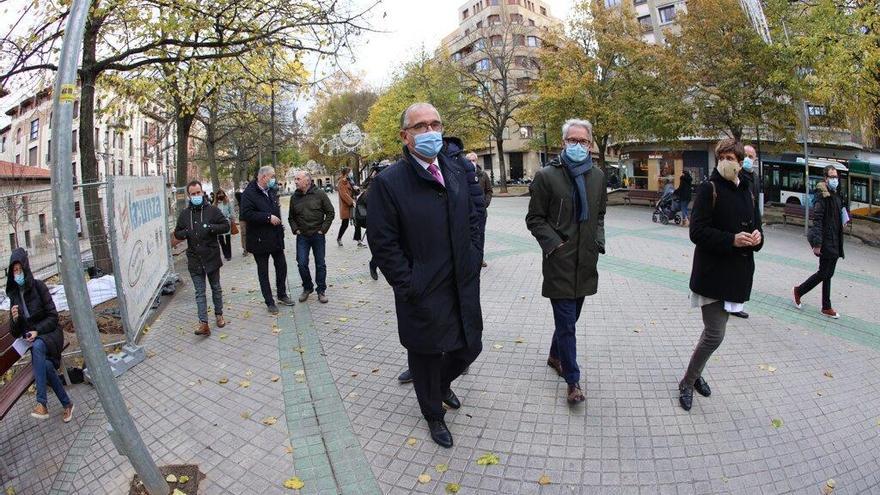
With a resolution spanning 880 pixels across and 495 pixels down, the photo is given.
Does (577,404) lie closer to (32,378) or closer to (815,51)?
(32,378)

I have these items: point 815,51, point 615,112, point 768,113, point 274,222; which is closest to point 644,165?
point 615,112

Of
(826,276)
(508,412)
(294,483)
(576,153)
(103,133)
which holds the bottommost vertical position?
(294,483)

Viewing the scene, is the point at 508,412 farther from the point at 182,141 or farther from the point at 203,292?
the point at 182,141

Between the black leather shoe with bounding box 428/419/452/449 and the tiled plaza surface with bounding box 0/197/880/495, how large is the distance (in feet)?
0.20

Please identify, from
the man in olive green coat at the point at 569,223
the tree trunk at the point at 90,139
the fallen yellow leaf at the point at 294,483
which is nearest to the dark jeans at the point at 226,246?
the tree trunk at the point at 90,139

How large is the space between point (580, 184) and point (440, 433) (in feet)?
6.40

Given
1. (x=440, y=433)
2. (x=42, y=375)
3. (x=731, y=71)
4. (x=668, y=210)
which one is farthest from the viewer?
(x=731, y=71)

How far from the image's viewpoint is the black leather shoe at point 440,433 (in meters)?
3.25

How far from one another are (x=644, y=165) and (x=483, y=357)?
117 feet

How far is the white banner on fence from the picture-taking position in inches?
201

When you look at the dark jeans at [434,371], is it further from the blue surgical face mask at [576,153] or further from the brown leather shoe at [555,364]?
the blue surgical face mask at [576,153]

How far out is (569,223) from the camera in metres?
3.54

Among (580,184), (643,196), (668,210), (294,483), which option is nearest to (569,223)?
(580,184)

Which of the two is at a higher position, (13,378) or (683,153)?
(683,153)
